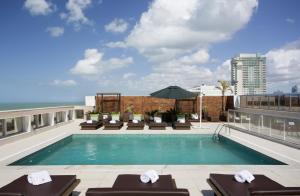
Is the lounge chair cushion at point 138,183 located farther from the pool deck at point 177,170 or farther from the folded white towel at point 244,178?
the folded white towel at point 244,178

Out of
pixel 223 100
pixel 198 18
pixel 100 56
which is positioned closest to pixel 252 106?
pixel 223 100

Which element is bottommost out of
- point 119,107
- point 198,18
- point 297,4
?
point 119,107

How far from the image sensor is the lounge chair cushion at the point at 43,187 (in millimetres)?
3709

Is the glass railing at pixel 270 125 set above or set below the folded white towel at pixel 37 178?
above

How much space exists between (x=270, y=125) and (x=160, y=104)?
9215mm

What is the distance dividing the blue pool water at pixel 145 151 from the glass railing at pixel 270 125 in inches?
57.7

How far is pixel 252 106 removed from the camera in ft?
52.0

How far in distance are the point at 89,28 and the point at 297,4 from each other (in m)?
12.5

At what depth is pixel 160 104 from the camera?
18.7 m

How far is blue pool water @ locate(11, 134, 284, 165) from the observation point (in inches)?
322

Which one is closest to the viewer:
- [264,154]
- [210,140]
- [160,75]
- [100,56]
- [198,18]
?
[264,154]

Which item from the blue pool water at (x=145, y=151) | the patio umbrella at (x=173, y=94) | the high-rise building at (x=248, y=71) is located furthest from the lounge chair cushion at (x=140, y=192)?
the high-rise building at (x=248, y=71)

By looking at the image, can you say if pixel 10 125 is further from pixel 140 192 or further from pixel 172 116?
pixel 140 192

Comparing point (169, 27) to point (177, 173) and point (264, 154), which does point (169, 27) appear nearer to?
point (264, 154)
